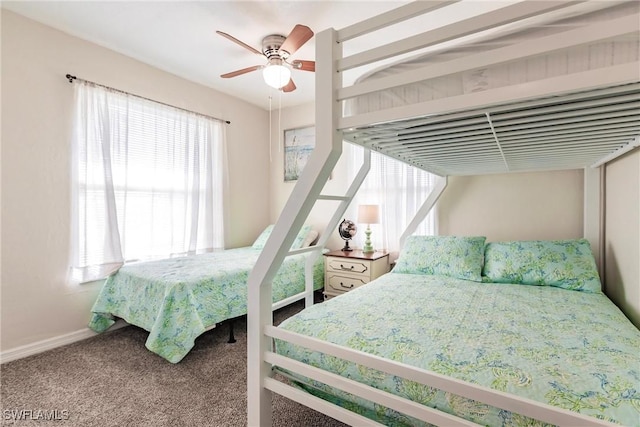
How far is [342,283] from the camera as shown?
319 cm

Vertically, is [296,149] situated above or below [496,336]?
above

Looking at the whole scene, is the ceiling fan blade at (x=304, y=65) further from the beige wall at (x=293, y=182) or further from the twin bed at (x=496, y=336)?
the twin bed at (x=496, y=336)

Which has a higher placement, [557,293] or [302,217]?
[302,217]

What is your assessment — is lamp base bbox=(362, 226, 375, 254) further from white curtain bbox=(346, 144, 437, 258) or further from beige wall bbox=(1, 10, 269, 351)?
beige wall bbox=(1, 10, 269, 351)

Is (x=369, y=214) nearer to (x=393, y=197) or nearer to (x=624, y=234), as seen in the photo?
(x=393, y=197)

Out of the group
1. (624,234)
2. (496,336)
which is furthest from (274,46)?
(624,234)

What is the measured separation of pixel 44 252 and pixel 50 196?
1.46ft

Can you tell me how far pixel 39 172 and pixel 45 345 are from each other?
136 centimetres

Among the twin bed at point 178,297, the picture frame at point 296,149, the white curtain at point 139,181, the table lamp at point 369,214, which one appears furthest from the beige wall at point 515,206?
the white curtain at point 139,181

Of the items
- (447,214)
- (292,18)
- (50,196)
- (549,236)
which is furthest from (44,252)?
(549,236)

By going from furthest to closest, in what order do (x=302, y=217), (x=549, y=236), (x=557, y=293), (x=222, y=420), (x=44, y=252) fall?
(x=549, y=236) < (x=44, y=252) < (x=557, y=293) < (x=222, y=420) < (x=302, y=217)

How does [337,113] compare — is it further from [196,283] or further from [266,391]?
[196,283]

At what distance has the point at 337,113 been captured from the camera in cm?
114

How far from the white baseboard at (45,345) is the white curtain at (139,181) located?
458 mm
